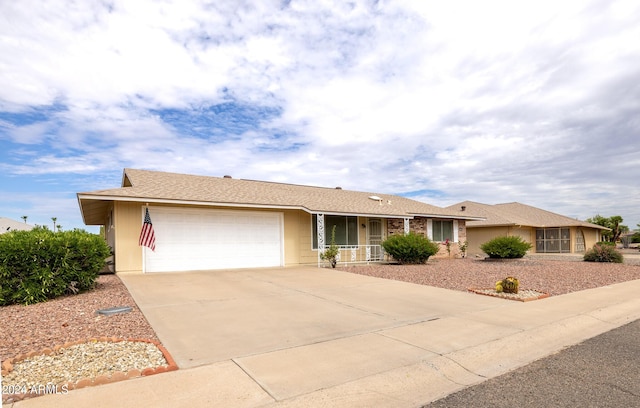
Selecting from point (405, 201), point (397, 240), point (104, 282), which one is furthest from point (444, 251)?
point (104, 282)

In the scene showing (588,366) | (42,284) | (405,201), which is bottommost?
(588,366)

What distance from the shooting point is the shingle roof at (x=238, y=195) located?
1392 cm

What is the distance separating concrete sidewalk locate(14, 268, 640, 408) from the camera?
4152 millimetres

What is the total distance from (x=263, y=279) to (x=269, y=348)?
722 centimetres

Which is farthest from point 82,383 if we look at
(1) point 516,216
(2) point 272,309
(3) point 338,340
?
(1) point 516,216

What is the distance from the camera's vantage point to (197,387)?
424 cm

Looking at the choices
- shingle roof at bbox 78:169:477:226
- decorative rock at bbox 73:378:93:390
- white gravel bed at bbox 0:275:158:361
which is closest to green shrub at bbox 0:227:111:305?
white gravel bed at bbox 0:275:158:361

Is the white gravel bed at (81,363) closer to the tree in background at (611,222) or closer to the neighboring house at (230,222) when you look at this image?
the neighboring house at (230,222)

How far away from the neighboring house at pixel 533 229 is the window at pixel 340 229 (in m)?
15.6

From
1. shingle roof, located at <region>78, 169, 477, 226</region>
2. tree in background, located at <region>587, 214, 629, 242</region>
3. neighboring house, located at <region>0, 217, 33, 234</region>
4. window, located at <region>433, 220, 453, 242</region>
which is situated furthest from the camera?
tree in background, located at <region>587, 214, 629, 242</region>

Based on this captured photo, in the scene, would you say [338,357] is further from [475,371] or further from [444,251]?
[444,251]

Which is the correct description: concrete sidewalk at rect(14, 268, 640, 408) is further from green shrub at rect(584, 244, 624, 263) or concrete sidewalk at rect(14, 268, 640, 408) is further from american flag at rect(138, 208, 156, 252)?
green shrub at rect(584, 244, 624, 263)

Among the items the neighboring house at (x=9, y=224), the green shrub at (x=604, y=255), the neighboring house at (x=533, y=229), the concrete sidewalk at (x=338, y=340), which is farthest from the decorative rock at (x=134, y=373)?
the neighboring house at (x=9, y=224)

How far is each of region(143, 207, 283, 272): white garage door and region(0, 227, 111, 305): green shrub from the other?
425cm
